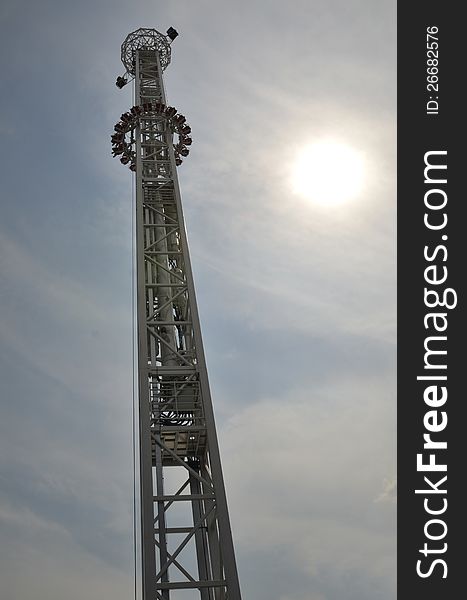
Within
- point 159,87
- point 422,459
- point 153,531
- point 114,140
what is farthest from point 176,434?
point 159,87

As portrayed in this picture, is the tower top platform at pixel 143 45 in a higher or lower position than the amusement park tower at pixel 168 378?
higher

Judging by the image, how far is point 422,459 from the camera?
2150cm

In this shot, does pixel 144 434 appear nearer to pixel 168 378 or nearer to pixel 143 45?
pixel 168 378

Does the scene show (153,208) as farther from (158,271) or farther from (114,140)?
(114,140)

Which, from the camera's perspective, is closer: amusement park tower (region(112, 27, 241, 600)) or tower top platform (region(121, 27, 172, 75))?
amusement park tower (region(112, 27, 241, 600))

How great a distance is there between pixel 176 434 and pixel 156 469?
164cm

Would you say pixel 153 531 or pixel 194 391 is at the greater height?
pixel 194 391

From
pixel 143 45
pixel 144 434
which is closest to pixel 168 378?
pixel 144 434

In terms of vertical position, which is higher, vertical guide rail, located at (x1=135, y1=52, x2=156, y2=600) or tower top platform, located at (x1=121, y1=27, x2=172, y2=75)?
tower top platform, located at (x1=121, y1=27, x2=172, y2=75)

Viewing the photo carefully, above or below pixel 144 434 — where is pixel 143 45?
above

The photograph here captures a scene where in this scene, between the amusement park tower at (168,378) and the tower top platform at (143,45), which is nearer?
the amusement park tower at (168,378)

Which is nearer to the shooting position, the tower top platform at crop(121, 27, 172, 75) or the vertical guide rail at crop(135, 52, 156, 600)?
the vertical guide rail at crop(135, 52, 156, 600)

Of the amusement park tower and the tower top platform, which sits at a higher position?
the tower top platform

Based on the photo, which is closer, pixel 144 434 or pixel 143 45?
pixel 144 434
